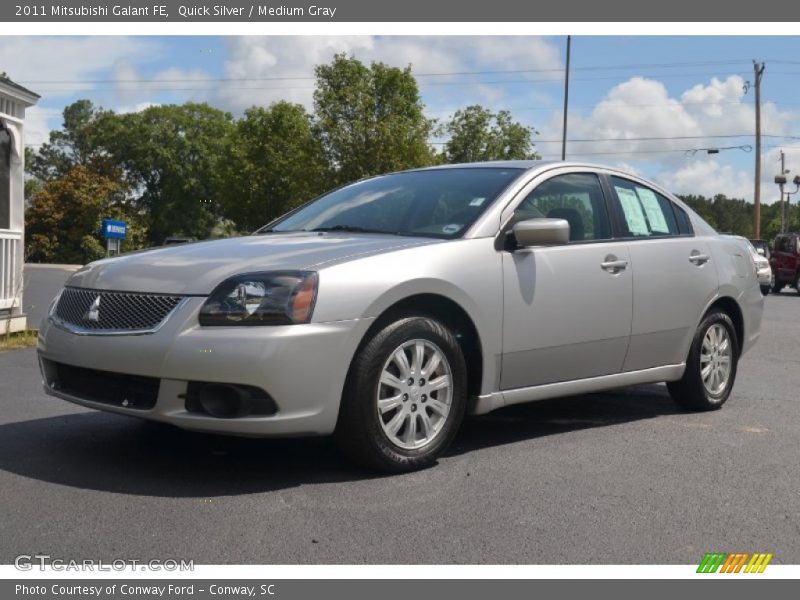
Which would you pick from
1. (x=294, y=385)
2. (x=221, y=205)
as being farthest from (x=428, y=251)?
(x=221, y=205)

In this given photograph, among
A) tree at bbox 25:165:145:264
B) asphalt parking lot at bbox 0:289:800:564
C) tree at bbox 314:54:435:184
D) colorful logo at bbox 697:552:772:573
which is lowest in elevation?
colorful logo at bbox 697:552:772:573

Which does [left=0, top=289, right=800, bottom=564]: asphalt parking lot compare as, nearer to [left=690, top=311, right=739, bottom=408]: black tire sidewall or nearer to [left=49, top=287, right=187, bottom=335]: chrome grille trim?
[left=690, top=311, right=739, bottom=408]: black tire sidewall

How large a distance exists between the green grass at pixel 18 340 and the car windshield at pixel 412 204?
17.4 ft

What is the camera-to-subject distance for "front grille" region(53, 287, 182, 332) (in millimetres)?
4492

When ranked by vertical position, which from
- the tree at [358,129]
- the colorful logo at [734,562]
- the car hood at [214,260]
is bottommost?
the colorful logo at [734,562]

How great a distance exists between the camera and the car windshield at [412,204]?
213 inches

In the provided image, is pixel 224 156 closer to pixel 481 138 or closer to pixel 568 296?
pixel 481 138

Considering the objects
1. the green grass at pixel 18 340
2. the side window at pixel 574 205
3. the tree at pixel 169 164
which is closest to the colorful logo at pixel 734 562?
the side window at pixel 574 205

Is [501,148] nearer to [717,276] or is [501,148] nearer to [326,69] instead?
[326,69]


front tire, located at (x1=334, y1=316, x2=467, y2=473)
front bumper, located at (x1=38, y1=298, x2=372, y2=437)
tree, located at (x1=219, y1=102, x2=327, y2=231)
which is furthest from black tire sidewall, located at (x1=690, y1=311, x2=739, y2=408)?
tree, located at (x1=219, y1=102, x2=327, y2=231)

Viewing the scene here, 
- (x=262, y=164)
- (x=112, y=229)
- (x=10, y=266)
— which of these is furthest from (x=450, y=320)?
(x=262, y=164)

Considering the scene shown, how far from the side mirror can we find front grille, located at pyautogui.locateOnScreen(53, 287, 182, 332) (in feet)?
5.84

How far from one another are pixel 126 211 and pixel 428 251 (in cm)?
7196

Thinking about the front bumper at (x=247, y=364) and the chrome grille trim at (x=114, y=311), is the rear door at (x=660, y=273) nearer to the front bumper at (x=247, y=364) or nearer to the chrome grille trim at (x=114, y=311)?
the front bumper at (x=247, y=364)
